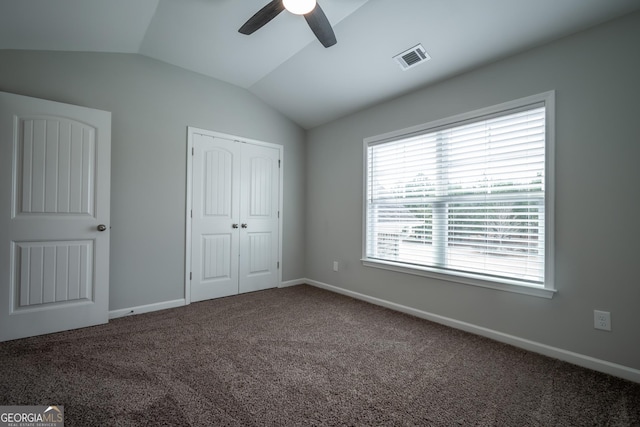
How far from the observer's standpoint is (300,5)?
6.34 feet

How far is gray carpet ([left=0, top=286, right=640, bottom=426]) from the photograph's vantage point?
5.11ft

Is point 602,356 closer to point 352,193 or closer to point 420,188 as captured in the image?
point 420,188

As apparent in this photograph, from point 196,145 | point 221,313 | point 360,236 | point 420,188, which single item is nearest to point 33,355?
point 221,313

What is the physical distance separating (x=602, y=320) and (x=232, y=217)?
3.66 metres

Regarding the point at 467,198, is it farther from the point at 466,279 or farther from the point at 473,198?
the point at 466,279

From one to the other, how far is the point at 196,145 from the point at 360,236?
231cm

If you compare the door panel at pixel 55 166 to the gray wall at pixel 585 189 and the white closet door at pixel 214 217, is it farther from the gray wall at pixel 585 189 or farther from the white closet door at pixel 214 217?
the gray wall at pixel 585 189

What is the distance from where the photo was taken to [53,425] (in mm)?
1473

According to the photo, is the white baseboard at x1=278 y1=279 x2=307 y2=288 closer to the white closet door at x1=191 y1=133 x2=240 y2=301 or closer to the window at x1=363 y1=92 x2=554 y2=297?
the white closet door at x1=191 y1=133 x2=240 y2=301

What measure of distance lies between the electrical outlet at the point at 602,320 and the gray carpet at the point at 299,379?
0.31m

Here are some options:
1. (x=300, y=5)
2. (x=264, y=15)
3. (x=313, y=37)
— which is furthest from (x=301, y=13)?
(x=313, y=37)

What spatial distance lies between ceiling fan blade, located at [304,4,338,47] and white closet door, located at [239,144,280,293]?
2.05 meters

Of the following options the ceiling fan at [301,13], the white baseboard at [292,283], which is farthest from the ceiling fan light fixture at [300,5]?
the white baseboard at [292,283]

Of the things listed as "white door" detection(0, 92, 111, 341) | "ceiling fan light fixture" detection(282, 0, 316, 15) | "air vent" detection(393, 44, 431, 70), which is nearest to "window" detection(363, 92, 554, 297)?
"air vent" detection(393, 44, 431, 70)
